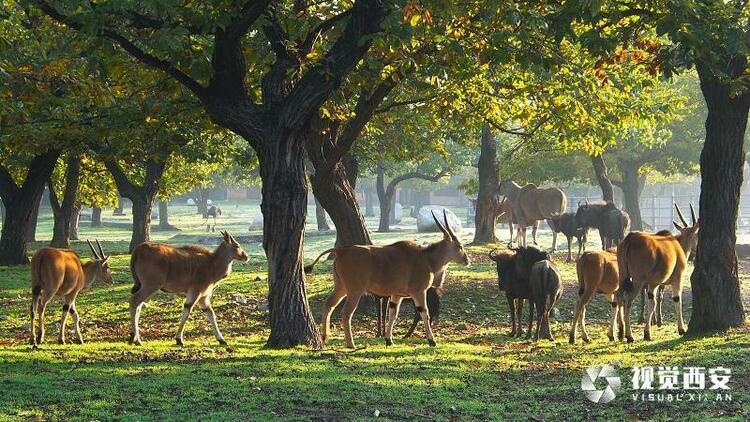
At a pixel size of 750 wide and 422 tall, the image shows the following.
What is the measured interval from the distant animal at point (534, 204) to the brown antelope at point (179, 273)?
18.9m

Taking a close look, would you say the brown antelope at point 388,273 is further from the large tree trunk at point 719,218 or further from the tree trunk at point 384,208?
the tree trunk at point 384,208

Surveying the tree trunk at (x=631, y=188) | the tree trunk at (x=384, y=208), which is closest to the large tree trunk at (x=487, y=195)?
the tree trunk at (x=631, y=188)

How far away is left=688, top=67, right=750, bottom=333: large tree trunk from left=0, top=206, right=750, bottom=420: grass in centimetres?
51

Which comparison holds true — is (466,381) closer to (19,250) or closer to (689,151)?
(19,250)

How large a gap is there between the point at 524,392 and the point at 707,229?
5.91 metres

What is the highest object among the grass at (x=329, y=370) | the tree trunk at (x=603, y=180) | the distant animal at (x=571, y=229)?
the tree trunk at (x=603, y=180)

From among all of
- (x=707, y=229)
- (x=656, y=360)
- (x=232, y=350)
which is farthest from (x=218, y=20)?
(x=707, y=229)

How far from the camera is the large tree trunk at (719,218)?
15.4 metres

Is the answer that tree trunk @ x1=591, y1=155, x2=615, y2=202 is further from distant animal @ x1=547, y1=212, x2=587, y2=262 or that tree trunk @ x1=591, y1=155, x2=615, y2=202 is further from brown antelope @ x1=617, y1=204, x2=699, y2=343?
brown antelope @ x1=617, y1=204, x2=699, y2=343

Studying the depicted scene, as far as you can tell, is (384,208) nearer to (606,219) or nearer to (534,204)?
(534,204)

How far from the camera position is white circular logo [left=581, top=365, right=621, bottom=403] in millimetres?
10758

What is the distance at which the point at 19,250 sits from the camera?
2747 centimetres

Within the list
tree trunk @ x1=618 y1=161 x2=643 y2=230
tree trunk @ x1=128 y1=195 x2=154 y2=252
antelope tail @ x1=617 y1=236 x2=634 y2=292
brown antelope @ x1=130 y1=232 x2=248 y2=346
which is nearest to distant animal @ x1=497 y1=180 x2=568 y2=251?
tree trunk @ x1=128 y1=195 x2=154 y2=252

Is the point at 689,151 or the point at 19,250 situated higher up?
the point at 689,151
